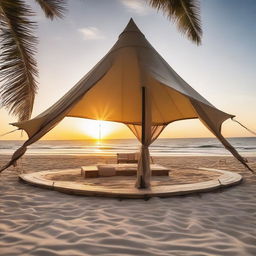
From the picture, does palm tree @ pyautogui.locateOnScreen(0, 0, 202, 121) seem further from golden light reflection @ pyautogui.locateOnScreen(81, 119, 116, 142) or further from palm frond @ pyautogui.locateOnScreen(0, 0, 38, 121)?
golden light reflection @ pyautogui.locateOnScreen(81, 119, 116, 142)

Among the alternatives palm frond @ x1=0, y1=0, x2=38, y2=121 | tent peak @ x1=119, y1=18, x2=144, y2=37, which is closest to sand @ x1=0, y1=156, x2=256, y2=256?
palm frond @ x1=0, y1=0, x2=38, y2=121

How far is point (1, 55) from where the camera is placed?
17.4 feet

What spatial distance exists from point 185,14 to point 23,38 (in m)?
3.72

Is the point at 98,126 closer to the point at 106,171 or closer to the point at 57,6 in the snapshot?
the point at 106,171

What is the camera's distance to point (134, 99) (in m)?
7.95

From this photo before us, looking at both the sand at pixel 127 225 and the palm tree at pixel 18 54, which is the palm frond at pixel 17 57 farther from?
the sand at pixel 127 225

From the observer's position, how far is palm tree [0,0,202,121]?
510 cm

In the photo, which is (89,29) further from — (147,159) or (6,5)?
(147,159)

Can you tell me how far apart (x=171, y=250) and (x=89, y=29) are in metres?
5.13

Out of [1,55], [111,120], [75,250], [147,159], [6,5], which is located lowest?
[75,250]

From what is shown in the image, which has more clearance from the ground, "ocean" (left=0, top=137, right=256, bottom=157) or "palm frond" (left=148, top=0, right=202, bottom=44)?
"palm frond" (left=148, top=0, right=202, bottom=44)

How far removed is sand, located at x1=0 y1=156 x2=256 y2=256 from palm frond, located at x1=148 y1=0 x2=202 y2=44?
3.98 m

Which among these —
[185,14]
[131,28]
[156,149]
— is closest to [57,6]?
[131,28]

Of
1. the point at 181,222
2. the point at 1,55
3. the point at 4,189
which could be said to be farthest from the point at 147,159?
the point at 1,55
